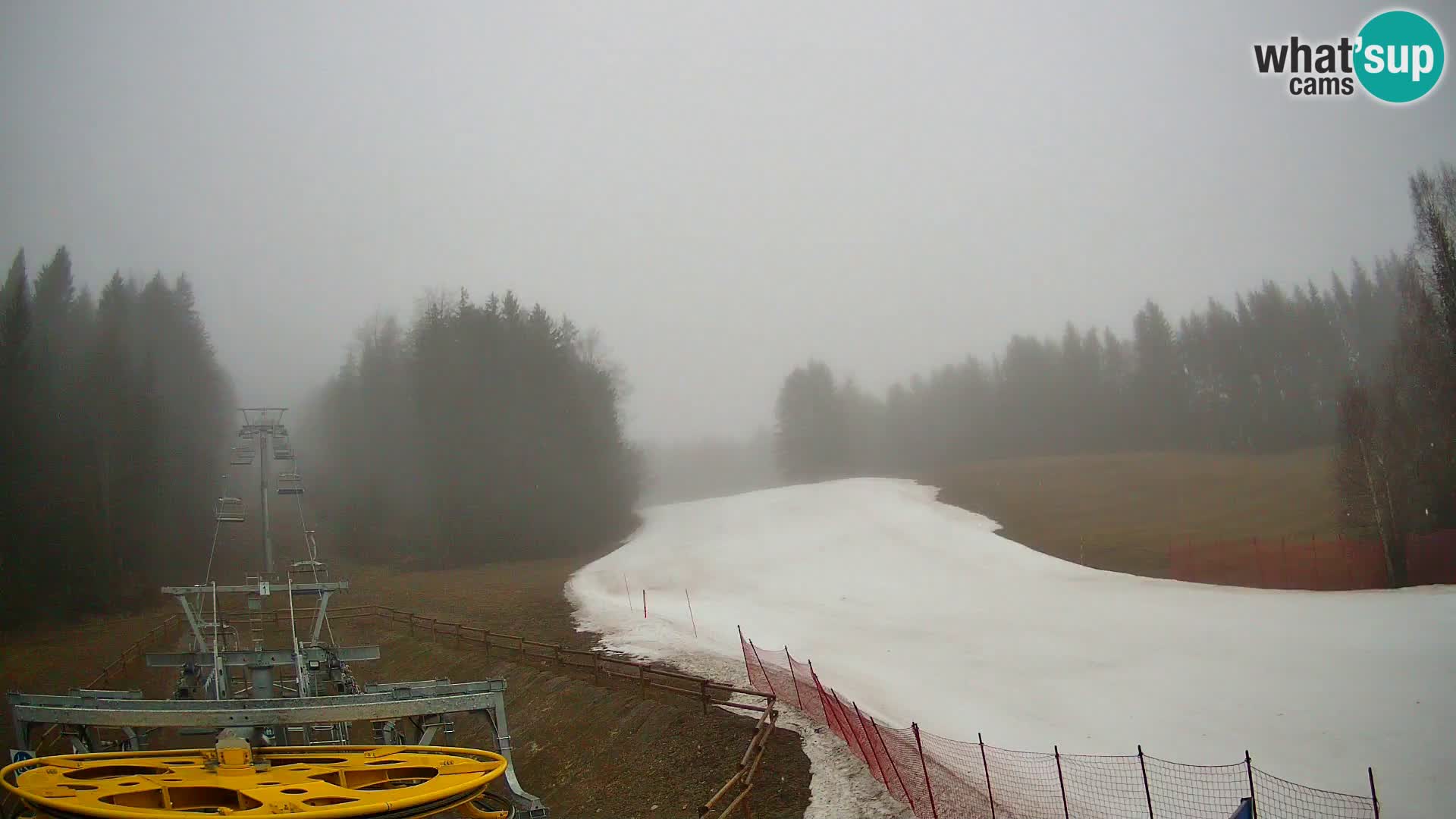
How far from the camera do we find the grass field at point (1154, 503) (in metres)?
28.4

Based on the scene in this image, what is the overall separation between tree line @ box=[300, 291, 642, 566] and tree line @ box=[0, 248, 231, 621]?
32.7 feet

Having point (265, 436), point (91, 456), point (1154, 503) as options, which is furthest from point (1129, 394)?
point (91, 456)

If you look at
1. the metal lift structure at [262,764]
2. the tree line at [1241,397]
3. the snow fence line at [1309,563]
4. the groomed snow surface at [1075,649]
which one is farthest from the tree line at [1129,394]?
the metal lift structure at [262,764]

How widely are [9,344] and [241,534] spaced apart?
1500cm

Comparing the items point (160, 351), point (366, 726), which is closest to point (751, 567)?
point (366, 726)

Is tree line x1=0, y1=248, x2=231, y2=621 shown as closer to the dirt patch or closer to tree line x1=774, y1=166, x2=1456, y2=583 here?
the dirt patch

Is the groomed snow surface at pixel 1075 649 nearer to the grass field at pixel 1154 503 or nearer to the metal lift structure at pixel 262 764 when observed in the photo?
the grass field at pixel 1154 503

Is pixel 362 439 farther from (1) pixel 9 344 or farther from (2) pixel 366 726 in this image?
(2) pixel 366 726

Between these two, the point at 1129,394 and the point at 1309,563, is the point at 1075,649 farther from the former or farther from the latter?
the point at 1129,394

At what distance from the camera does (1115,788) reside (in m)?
12.2

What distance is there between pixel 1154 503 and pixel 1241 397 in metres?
8.79

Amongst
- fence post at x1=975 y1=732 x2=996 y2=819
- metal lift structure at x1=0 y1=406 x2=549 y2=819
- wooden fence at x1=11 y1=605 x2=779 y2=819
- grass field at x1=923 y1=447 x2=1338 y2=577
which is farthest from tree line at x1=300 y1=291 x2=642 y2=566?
fence post at x1=975 y1=732 x2=996 y2=819

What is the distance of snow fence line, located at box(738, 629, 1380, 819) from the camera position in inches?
427

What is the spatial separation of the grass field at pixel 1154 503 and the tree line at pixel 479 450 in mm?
26105
